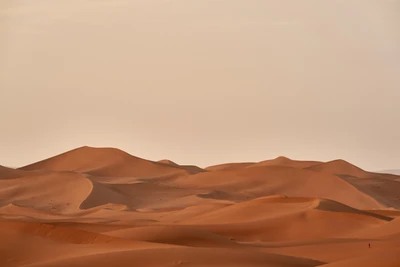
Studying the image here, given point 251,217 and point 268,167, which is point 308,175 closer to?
point 268,167

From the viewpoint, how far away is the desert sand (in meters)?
10.0

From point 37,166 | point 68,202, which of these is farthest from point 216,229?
point 37,166

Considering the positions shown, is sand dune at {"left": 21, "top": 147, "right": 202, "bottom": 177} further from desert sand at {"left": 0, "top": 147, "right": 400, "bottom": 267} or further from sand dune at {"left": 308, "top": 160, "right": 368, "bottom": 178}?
sand dune at {"left": 308, "top": 160, "right": 368, "bottom": 178}

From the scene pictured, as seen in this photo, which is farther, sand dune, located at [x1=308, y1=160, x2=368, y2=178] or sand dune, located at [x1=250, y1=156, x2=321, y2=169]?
sand dune, located at [x1=250, y1=156, x2=321, y2=169]

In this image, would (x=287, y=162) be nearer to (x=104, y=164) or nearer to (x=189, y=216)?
(x=104, y=164)

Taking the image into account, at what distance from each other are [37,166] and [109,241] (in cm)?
2961

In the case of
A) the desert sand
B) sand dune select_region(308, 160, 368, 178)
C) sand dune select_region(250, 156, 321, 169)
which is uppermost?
sand dune select_region(250, 156, 321, 169)

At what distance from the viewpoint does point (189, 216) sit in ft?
67.4

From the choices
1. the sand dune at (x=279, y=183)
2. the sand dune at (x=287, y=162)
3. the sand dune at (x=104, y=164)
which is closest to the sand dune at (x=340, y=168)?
the sand dune at (x=287, y=162)

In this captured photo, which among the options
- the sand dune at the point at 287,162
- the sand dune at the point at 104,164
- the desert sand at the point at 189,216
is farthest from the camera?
the sand dune at the point at 287,162

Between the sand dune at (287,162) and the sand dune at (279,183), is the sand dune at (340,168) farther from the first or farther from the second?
the sand dune at (279,183)

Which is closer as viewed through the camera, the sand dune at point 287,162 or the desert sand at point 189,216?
the desert sand at point 189,216

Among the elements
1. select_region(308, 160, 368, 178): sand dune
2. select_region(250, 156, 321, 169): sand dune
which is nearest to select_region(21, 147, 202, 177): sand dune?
select_region(250, 156, 321, 169): sand dune

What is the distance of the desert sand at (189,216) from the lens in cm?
1002
